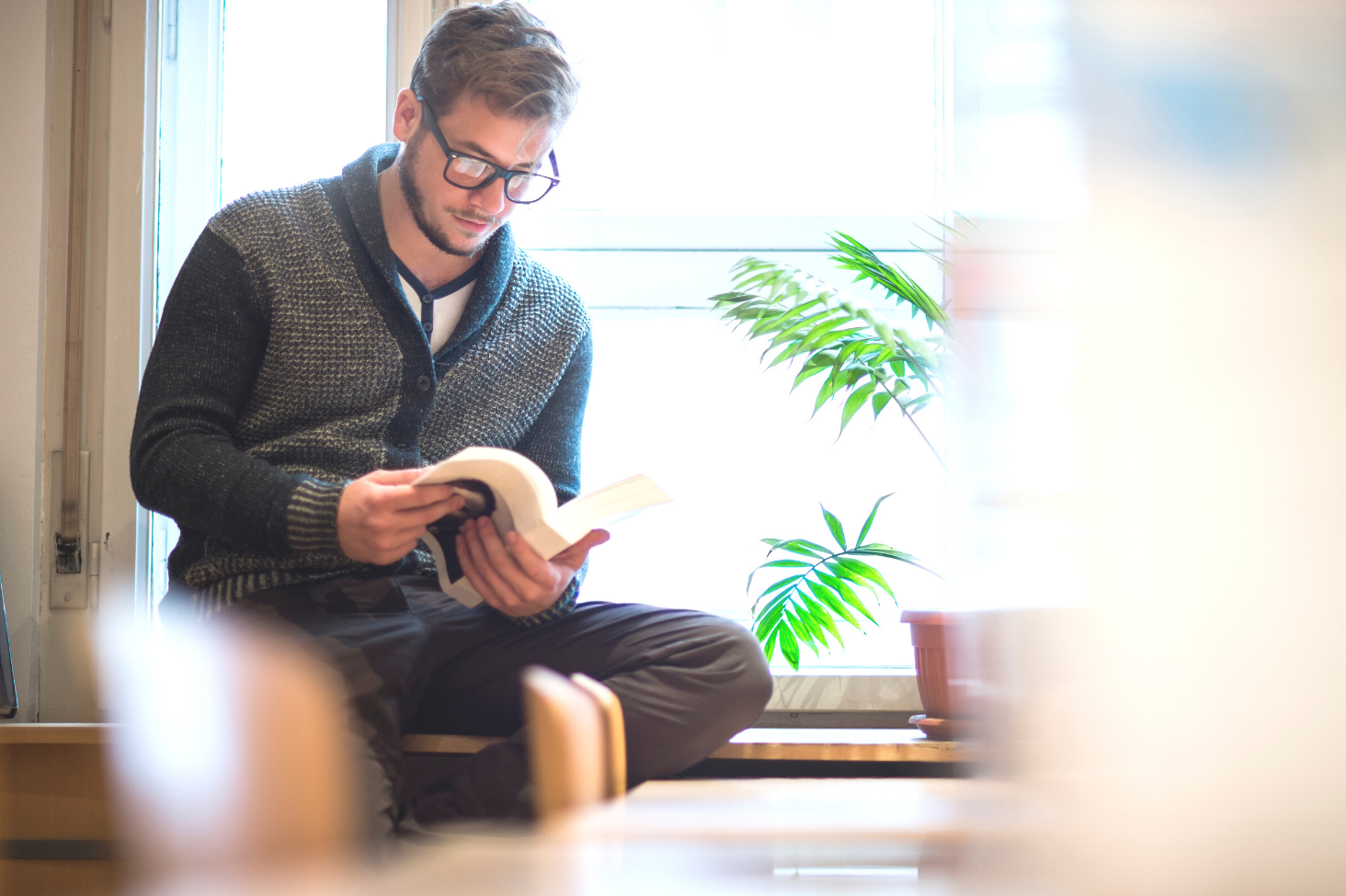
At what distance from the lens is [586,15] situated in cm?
188

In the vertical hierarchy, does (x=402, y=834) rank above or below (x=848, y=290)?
below

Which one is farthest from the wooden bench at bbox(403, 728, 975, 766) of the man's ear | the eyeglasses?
the man's ear

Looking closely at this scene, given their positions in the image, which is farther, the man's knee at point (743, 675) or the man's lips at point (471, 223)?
the man's lips at point (471, 223)

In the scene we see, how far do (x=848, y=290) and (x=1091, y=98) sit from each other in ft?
5.25

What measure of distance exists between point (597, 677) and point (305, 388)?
48cm

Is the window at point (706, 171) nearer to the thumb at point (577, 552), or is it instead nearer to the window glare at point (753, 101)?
the window glare at point (753, 101)

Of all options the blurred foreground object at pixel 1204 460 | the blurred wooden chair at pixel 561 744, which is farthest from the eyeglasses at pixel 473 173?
the blurred foreground object at pixel 1204 460

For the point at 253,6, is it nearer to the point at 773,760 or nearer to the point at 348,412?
the point at 348,412

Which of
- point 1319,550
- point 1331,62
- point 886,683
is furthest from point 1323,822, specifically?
point 886,683

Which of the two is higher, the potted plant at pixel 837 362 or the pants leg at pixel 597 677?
the potted plant at pixel 837 362

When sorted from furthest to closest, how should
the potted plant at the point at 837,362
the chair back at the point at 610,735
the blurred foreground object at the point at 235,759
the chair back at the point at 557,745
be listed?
1. the potted plant at the point at 837,362
2. the blurred foreground object at the point at 235,759
3. the chair back at the point at 610,735
4. the chair back at the point at 557,745

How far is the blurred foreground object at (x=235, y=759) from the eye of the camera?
797 millimetres

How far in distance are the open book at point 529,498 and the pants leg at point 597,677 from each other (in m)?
0.17

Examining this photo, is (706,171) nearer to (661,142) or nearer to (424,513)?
(661,142)
